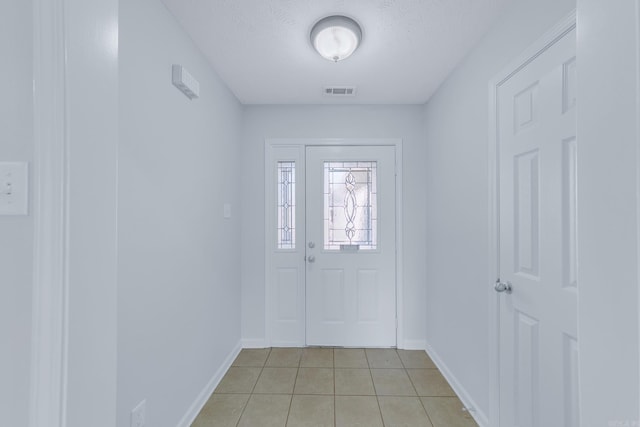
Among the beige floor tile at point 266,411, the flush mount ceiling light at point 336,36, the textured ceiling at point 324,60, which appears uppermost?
the textured ceiling at point 324,60

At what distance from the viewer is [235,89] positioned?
260cm

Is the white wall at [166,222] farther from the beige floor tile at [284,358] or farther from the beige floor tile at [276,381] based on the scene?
the beige floor tile at [284,358]

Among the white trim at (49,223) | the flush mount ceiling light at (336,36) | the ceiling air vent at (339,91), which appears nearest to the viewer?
the white trim at (49,223)

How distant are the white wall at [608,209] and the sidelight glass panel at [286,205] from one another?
2.46 metres

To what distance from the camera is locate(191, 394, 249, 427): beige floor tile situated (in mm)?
1866

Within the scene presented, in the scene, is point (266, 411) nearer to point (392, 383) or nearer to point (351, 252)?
point (392, 383)

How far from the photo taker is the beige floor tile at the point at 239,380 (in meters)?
2.23

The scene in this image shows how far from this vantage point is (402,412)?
196 centimetres

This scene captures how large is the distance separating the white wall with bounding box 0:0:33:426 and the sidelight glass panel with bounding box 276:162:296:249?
2.31 m

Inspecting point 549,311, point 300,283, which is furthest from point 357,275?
point 549,311

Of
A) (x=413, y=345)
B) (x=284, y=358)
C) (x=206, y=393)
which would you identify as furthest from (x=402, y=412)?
(x=206, y=393)

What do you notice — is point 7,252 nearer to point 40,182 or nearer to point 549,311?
point 40,182

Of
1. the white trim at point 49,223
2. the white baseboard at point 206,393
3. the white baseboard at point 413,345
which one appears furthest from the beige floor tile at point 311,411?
the white trim at point 49,223

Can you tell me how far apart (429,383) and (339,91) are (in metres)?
2.46
